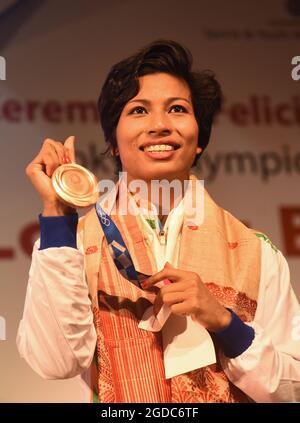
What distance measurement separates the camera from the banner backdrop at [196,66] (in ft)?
8.21

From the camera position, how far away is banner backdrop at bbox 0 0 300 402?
2504 mm

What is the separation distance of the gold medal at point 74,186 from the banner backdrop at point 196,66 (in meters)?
0.76

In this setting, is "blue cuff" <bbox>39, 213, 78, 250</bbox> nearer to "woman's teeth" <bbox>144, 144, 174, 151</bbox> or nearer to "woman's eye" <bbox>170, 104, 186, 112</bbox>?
"woman's teeth" <bbox>144, 144, 174, 151</bbox>

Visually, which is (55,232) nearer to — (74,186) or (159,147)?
(74,186)

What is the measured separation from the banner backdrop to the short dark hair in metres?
0.47

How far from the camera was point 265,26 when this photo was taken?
2824mm

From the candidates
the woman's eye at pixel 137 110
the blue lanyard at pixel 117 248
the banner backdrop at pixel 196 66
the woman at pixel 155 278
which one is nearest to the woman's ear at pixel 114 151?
the woman at pixel 155 278

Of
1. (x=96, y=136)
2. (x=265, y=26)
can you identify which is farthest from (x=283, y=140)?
(x=96, y=136)

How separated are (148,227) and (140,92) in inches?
14.6

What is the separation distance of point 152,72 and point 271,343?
2.61 ft

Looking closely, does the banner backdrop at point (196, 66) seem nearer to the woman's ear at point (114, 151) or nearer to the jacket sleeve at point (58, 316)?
the woman's ear at point (114, 151)

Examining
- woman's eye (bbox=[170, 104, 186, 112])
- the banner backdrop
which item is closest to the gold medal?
woman's eye (bbox=[170, 104, 186, 112])

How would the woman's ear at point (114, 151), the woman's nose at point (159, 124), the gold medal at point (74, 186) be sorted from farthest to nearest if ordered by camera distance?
the woman's ear at point (114, 151)
the woman's nose at point (159, 124)
the gold medal at point (74, 186)

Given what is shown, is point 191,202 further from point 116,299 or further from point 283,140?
point 283,140
